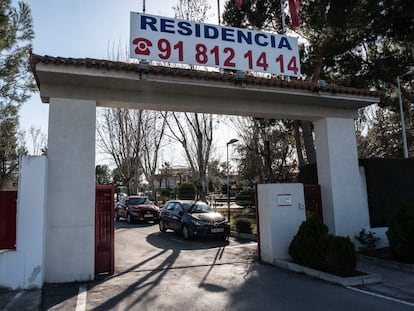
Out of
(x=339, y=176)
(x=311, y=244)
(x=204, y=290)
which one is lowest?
(x=204, y=290)

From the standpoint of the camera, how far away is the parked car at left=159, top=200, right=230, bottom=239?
1165 centimetres

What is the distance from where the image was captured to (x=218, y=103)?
830 centimetres

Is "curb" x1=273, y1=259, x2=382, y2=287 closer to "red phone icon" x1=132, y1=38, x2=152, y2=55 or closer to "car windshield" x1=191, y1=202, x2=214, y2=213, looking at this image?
"car windshield" x1=191, y1=202, x2=214, y2=213

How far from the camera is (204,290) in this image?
589cm

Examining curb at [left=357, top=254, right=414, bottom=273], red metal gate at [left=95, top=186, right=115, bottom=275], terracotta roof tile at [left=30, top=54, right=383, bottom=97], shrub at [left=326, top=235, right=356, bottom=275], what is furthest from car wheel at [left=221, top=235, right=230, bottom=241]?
terracotta roof tile at [left=30, top=54, right=383, bottom=97]

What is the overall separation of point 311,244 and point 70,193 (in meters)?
5.42

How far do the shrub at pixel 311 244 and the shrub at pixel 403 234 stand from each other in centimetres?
172

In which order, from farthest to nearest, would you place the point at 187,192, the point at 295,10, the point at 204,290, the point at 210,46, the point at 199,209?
1. the point at 187,192
2. the point at 199,209
3. the point at 295,10
4. the point at 210,46
5. the point at 204,290

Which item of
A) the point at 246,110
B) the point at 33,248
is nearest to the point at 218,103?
the point at 246,110

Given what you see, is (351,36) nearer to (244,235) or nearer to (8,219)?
(244,235)

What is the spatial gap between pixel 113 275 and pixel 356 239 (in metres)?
6.71

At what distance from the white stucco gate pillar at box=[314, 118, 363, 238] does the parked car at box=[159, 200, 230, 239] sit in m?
4.03

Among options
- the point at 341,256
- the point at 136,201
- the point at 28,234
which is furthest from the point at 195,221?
the point at 136,201

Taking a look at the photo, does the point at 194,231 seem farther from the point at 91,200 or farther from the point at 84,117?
the point at 84,117
